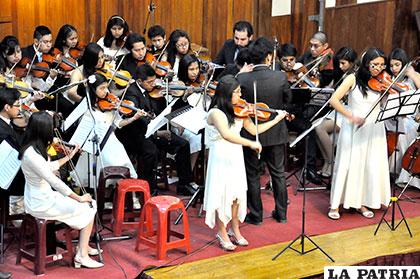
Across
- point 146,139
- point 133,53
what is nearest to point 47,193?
point 146,139

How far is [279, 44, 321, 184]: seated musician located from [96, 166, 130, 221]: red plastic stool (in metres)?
2.48

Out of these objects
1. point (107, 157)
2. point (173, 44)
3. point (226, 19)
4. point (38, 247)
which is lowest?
point (38, 247)

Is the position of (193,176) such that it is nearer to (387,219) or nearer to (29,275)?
(387,219)

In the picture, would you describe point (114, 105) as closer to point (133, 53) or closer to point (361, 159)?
point (133, 53)

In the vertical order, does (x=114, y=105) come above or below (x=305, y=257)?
above

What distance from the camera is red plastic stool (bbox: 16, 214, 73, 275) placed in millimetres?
4336

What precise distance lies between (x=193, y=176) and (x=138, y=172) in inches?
30.7

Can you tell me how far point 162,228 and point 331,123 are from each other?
11.0 feet

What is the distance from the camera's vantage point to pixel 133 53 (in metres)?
6.61

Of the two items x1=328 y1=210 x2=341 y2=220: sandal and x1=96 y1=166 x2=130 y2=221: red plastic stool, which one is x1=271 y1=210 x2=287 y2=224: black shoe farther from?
x1=96 y1=166 x2=130 y2=221: red plastic stool

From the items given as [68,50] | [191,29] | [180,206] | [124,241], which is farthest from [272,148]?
[191,29]

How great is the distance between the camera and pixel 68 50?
6988 mm

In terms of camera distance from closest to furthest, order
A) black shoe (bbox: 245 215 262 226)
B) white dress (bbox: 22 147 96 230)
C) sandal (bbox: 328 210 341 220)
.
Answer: white dress (bbox: 22 147 96 230) < black shoe (bbox: 245 215 262 226) < sandal (bbox: 328 210 341 220)

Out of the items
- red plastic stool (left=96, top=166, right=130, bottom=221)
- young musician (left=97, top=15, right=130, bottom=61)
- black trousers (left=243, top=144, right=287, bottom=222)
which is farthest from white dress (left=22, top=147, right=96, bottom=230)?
young musician (left=97, top=15, right=130, bottom=61)
